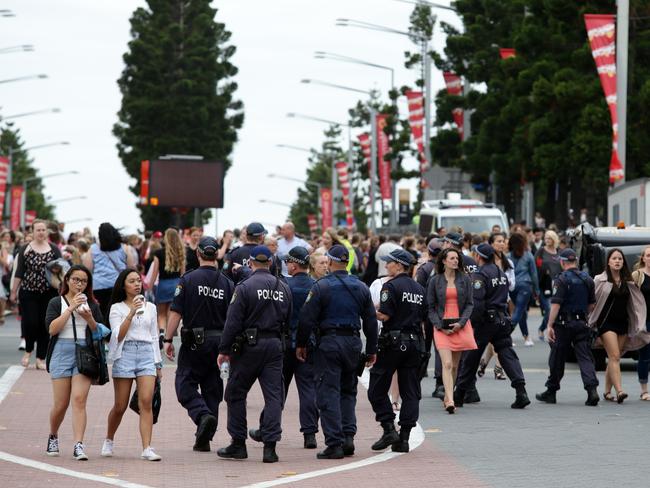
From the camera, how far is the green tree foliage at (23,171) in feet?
519

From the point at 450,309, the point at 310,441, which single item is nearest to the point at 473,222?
the point at 450,309

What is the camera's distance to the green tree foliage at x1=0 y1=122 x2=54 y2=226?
158 meters

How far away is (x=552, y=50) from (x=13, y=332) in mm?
26983

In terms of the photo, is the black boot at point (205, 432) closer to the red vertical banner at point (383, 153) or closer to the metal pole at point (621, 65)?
the metal pole at point (621, 65)

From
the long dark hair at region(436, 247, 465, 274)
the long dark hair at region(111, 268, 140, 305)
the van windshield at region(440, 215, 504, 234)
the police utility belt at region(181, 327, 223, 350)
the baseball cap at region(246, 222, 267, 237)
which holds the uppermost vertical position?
the van windshield at region(440, 215, 504, 234)

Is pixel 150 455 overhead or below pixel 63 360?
below

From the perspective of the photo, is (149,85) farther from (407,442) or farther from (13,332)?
(407,442)

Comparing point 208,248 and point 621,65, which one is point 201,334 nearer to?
point 208,248

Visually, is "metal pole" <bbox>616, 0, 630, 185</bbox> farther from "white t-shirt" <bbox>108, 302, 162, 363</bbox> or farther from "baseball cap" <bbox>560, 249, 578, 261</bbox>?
"white t-shirt" <bbox>108, 302, 162, 363</bbox>

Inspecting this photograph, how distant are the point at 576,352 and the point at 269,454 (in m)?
5.62

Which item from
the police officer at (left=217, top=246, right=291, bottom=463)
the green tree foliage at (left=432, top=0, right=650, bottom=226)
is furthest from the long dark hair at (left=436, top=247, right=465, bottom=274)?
the green tree foliage at (left=432, top=0, right=650, bottom=226)

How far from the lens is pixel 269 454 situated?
12320 mm

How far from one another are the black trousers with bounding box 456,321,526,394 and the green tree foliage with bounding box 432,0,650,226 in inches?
1098

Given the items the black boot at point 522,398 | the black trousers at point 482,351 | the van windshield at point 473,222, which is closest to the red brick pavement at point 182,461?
the black trousers at point 482,351
